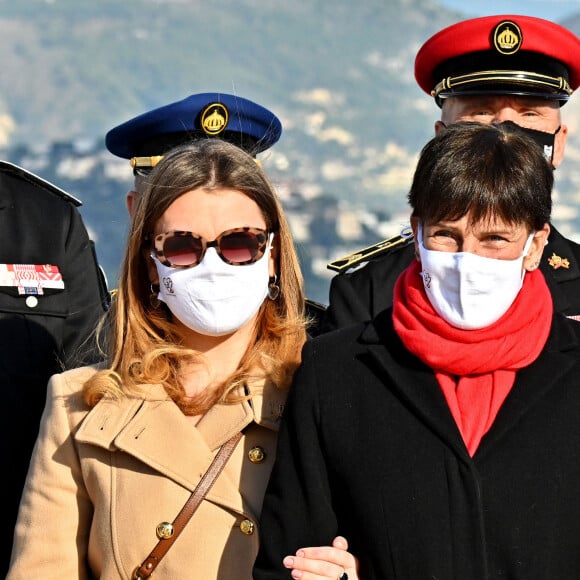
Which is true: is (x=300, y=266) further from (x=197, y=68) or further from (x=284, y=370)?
(x=197, y=68)

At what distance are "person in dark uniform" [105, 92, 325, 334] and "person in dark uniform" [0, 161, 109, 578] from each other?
0.50 m

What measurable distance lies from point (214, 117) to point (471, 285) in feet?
6.78

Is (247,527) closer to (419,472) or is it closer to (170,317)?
(419,472)

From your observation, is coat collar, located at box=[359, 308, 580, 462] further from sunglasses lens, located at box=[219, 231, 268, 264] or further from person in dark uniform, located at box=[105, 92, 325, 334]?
person in dark uniform, located at box=[105, 92, 325, 334]

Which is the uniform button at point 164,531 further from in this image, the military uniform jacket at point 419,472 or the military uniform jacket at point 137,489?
the military uniform jacket at point 419,472

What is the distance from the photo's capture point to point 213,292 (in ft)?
10.2

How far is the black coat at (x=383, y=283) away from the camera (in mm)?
3742

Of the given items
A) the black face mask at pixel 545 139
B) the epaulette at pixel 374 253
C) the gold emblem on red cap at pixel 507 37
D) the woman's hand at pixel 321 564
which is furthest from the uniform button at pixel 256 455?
the gold emblem on red cap at pixel 507 37

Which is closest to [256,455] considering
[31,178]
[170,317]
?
[170,317]

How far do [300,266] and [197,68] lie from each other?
191 feet

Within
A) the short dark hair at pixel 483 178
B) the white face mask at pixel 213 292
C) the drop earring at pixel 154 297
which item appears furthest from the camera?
the drop earring at pixel 154 297

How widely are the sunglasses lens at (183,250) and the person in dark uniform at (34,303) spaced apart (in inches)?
28.2

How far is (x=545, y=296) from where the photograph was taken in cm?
275

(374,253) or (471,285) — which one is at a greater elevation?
(374,253)
